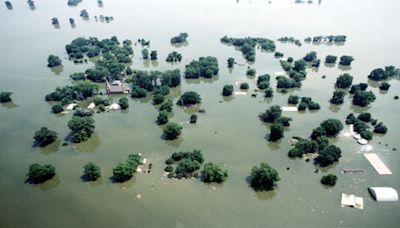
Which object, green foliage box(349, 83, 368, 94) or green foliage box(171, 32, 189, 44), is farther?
green foliage box(171, 32, 189, 44)

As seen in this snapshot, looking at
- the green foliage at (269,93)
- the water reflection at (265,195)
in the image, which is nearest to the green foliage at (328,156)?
the water reflection at (265,195)

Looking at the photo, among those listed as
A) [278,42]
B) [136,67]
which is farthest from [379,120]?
[136,67]

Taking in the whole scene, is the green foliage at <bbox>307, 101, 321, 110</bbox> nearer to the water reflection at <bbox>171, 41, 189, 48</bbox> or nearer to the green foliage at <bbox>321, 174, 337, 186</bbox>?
the green foliage at <bbox>321, 174, 337, 186</bbox>

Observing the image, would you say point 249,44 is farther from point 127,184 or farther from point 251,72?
point 127,184

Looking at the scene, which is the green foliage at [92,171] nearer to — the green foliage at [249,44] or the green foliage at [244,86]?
the green foliage at [244,86]

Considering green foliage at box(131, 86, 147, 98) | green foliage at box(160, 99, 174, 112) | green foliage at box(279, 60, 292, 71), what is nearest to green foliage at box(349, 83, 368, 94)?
green foliage at box(279, 60, 292, 71)

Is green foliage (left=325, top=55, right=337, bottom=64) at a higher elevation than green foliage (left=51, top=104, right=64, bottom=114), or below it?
higher

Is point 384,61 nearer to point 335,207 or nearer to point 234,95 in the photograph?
point 234,95
